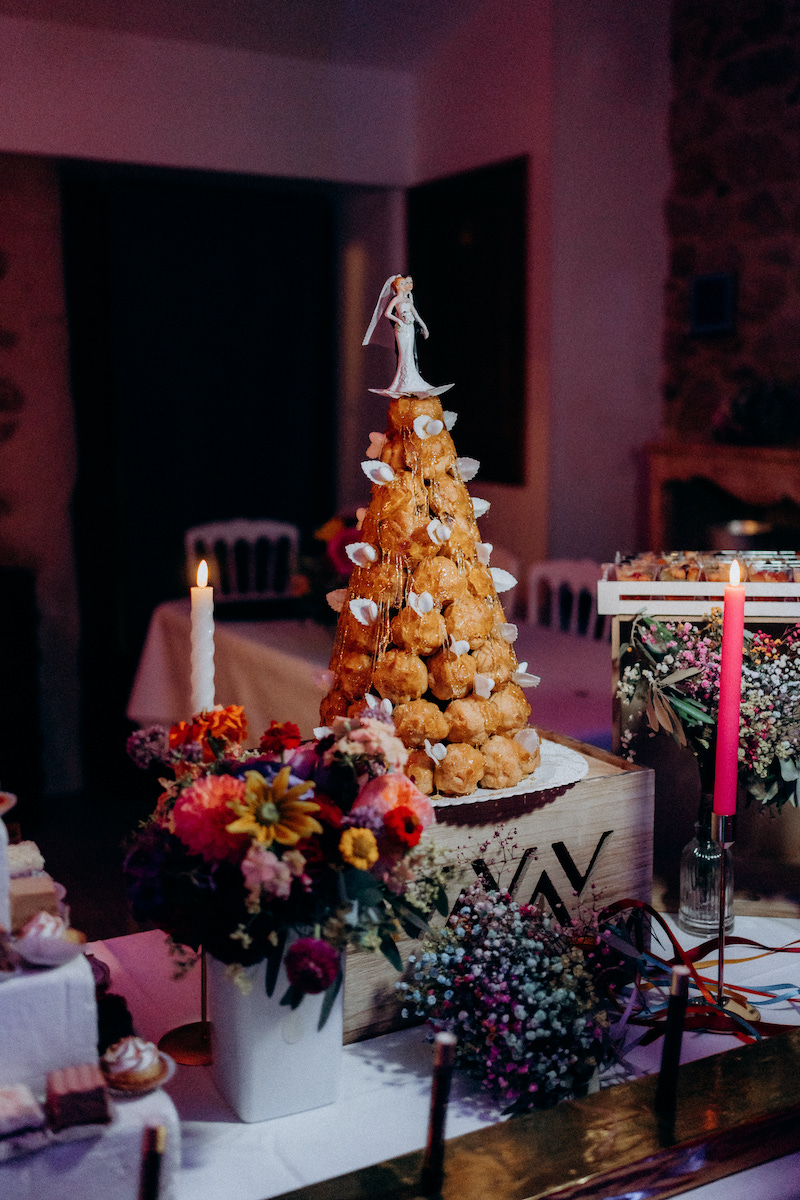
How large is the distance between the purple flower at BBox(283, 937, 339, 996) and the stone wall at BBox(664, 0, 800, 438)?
131 inches

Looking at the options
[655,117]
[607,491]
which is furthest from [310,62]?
[607,491]

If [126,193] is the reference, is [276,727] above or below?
below

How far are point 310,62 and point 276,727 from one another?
12.7 ft

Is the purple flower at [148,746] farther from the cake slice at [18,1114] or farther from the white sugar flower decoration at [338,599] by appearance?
the cake slice at [18,1114]

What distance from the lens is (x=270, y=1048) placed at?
861mm

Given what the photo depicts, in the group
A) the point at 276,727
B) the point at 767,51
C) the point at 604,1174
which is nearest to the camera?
the point at 604,1174

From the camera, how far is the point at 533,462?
12.9 feet

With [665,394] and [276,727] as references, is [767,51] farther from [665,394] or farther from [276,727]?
[276,727]

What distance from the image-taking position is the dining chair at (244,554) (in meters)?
4.09

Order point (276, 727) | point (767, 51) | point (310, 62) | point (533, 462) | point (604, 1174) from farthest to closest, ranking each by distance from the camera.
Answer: point (310, 62) < point (533, 462) < point (767, 51) < point (276, 727) < point (604, 1174)

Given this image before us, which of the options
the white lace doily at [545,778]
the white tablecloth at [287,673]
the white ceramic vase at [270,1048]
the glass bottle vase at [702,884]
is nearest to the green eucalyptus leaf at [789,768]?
the glass bottle vase at [702,884]

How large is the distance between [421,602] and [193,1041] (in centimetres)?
44

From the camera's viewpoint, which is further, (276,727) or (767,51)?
(767,51)

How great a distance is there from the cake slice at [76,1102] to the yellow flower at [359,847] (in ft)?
0.72
